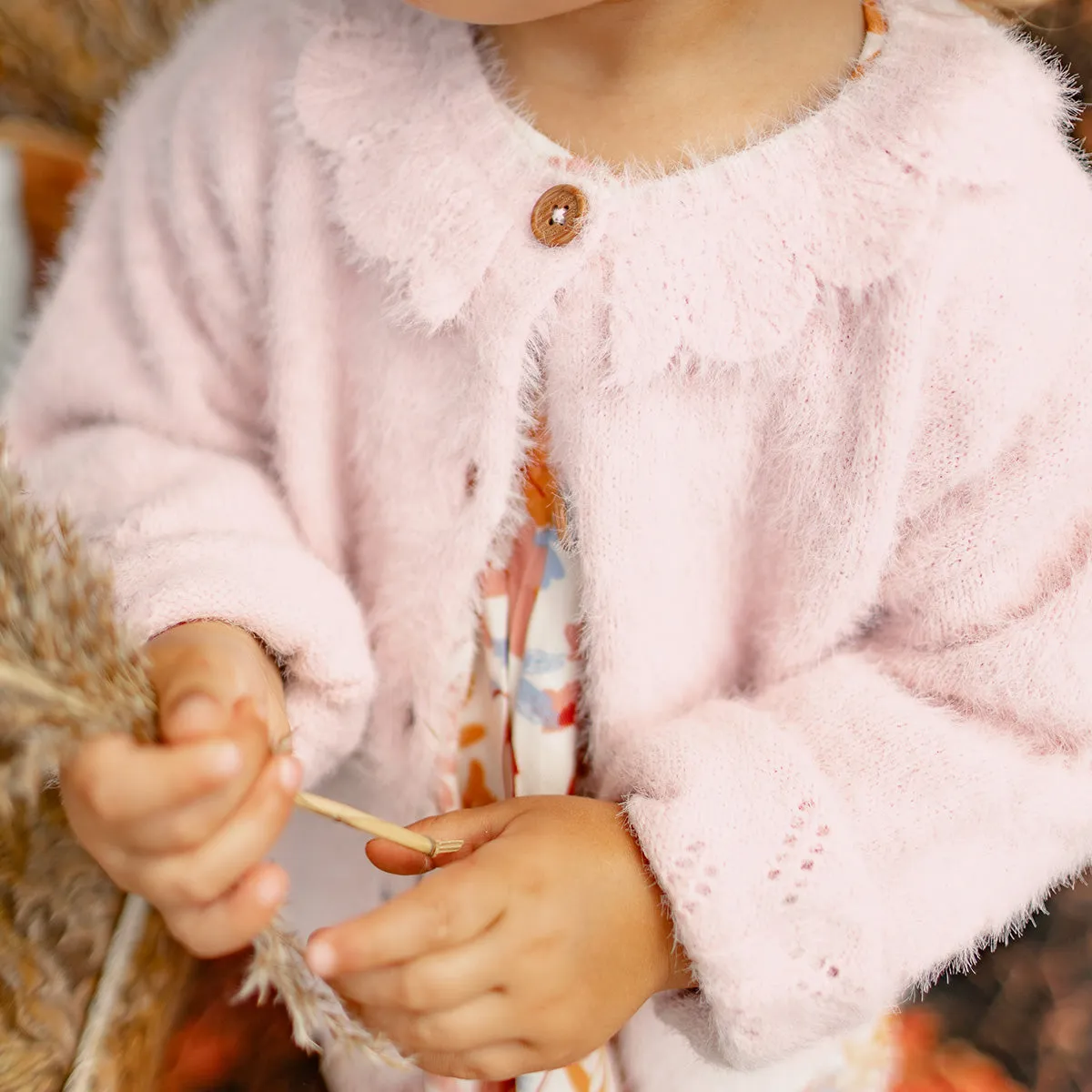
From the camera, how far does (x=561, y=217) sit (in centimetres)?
52

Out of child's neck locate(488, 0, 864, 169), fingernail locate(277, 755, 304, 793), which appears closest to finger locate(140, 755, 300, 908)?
fingernail locate(277, 755, 304, 793)

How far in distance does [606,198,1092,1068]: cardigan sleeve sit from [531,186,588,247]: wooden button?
19 centimetres

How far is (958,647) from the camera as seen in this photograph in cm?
57

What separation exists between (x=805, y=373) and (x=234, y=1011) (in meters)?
0.53

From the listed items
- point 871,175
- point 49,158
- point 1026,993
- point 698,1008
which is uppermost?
point 871,175

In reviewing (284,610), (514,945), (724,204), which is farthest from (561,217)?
(514,945)

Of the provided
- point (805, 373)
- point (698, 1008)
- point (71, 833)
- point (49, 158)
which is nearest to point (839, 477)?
point (805, 373)

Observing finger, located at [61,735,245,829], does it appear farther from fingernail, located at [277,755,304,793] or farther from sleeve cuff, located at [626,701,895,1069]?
sleeve cuff, located at [626,701,895,1069]

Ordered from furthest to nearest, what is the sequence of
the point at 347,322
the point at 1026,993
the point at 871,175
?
the point at 1026,993 → the point at 347,322 → the point at 871,175

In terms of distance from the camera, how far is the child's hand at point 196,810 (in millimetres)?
360

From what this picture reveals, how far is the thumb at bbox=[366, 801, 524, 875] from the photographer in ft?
1.64

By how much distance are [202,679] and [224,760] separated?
11 cm

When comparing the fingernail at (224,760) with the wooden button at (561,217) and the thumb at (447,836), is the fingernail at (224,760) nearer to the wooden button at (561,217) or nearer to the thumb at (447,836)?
the thumb at (447,836)

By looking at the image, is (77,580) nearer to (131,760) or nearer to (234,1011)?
(131,760)
